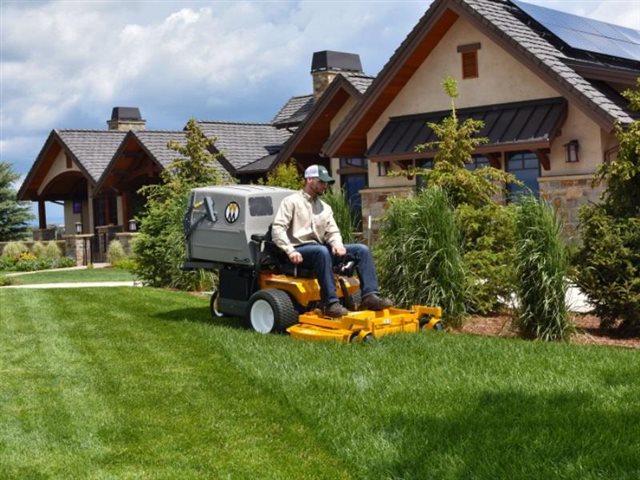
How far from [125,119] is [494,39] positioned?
27.6 metres

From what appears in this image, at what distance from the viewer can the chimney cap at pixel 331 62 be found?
98.4 ft

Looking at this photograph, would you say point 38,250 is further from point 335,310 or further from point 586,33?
point 335,310

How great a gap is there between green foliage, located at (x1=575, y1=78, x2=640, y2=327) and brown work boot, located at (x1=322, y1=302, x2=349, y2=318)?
2643mm

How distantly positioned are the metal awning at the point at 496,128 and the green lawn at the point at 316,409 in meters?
9.91

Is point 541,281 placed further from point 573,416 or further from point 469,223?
point 573,416

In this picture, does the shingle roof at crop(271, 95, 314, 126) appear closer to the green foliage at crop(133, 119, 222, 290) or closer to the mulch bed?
the green foliage at crop(133, 119, 222, 290)

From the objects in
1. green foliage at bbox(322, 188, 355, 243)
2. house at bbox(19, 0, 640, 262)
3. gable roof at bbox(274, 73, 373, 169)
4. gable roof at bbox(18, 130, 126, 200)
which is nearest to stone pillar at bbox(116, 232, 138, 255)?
gable roof at bbox(18, 130, 126, 200)

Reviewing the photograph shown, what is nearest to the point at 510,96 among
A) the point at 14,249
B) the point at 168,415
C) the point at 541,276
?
the point at 541,276

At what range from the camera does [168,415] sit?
6926 mm

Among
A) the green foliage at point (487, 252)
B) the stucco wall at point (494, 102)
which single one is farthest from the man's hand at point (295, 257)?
the stucco wall at point (494, 102)

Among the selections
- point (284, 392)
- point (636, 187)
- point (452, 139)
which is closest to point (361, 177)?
point (452, 139)

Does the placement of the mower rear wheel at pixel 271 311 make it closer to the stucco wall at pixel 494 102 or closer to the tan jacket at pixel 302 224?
the tan jacket at pixel 302 224

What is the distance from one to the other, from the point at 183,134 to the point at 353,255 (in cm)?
2347

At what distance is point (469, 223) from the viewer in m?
12.1
